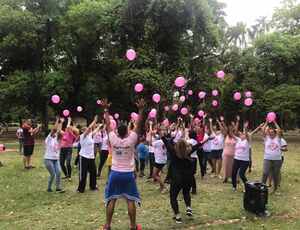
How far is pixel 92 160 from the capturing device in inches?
410

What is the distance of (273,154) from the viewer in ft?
33.0

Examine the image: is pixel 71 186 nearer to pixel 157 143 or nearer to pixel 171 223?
pixel 157 143

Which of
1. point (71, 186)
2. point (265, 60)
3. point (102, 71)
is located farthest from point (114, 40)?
point (71, 186)

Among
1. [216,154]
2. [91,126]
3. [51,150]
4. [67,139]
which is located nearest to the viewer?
[91,126]

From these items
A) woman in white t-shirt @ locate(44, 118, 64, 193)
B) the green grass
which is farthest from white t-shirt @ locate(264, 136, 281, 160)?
woman in white t-shirt @ locate(44, 118, 64, 193)

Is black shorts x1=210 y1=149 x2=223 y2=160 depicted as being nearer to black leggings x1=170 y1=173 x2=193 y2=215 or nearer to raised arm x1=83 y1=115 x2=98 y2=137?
raised arm x1=83 y1=115 x2=98 y2=137

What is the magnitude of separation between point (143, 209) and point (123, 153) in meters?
2.46

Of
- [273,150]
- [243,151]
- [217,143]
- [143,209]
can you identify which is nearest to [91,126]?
[143,209]

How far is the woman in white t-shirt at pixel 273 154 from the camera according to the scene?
10078 millimetres

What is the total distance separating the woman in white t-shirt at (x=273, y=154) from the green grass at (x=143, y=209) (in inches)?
22.2

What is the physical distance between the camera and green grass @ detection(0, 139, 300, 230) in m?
7.51

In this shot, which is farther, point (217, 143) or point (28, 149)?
point (28, 149)

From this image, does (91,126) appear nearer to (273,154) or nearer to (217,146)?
(273,154)

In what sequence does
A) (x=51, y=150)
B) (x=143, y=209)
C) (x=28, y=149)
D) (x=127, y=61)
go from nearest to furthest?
(x=143, y=209) < (x=51, y=150) < (x=28, y=149) < (x=127, y=61)
